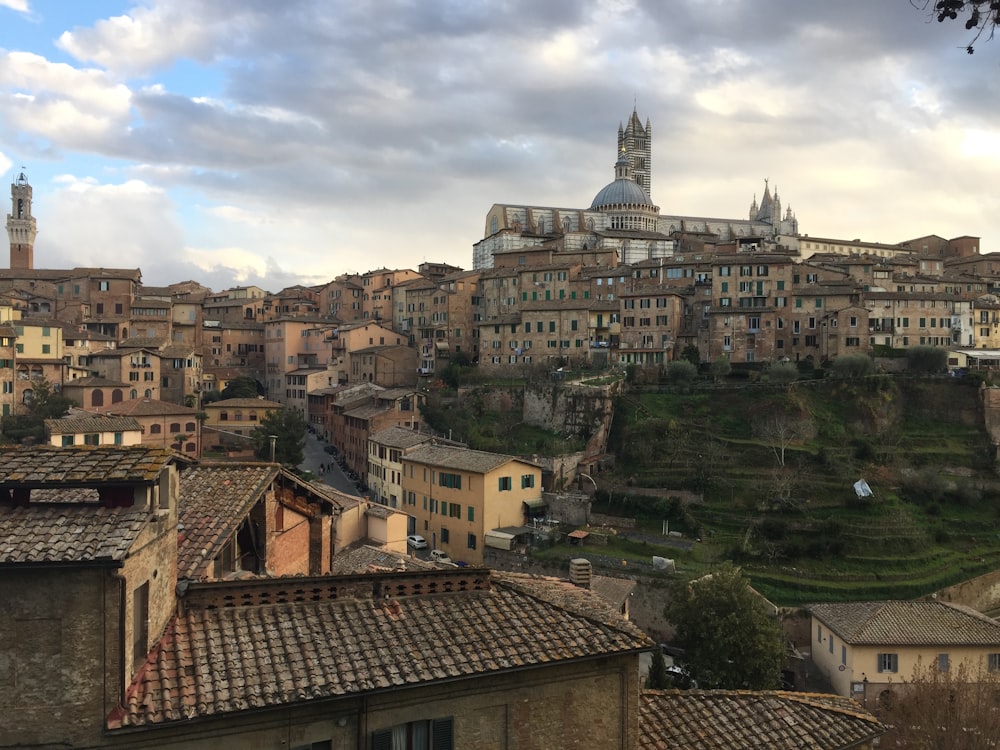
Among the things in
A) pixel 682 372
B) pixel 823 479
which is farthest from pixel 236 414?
pixel 823 479

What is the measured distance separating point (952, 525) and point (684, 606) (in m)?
23.5

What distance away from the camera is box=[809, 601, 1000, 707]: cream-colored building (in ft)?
102

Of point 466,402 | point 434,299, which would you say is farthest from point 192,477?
point 434,299

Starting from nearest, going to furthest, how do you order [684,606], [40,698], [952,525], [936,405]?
1. [40,698]
2. [684,606]
3. [952,525]
4. [936,405]

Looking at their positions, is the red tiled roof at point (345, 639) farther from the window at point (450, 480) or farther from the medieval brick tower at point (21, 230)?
the medieval brick tower at point (21, 230)

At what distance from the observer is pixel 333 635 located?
9.25 metres

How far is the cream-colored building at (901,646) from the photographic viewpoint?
1224 inches

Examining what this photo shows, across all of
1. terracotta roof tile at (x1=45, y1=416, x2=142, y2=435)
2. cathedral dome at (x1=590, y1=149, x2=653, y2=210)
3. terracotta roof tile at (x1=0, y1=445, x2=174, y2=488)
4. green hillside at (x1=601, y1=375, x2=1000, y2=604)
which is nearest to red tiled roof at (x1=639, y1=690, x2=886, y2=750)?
terracotta roof tile at (x1=0, y1=445, x2=174, y2=488)

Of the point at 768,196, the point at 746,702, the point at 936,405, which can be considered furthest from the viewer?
the point at 768,196

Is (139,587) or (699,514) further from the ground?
(139,587)

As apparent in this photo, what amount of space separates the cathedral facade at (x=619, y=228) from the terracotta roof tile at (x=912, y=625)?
52.5m

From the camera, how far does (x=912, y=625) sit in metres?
32.2

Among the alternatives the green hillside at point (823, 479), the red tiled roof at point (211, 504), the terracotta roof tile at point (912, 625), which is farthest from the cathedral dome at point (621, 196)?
the red tiled roof at point (211, 504)

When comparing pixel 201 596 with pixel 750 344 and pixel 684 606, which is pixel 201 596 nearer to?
pixel 684 606
